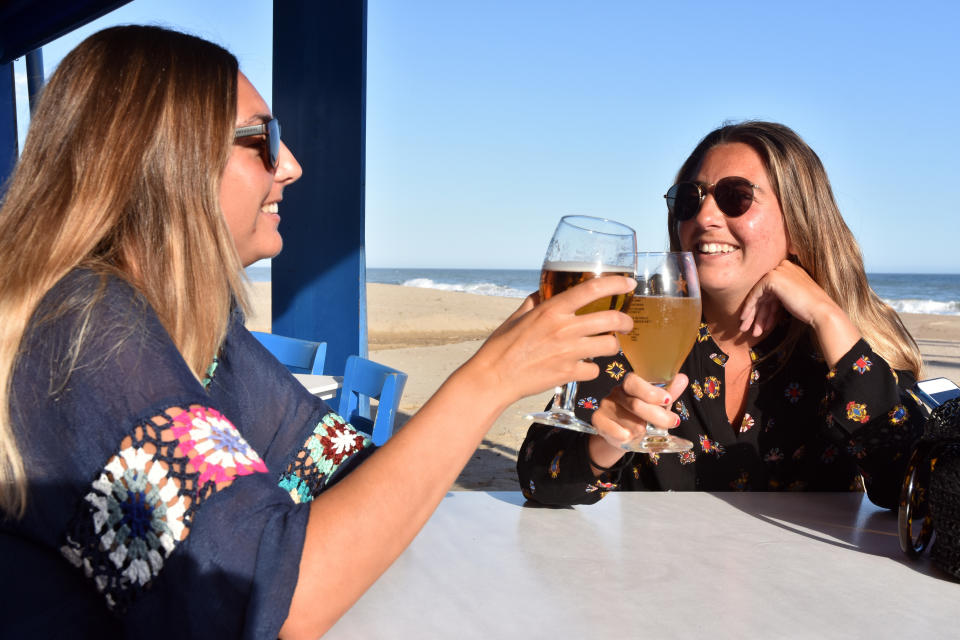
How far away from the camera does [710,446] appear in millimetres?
2088

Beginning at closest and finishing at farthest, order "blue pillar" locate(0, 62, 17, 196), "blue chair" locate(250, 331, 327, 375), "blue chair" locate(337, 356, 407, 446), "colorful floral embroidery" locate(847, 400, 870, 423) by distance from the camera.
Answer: "colorful floral embroidery" locate(847, 400, 870, 423)
"blue chair" locate(337, 356, 407, 446)
"blue chair" locate(250, 331, 327, 375)
"blue pillar" locate(0, 62, 17, 196)

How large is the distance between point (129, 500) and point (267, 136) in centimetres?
75

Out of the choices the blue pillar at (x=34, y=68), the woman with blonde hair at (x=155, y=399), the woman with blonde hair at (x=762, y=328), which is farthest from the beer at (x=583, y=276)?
the blue pillar at (x=34, y=68)

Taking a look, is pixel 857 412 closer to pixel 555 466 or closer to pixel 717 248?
pixel 717 248

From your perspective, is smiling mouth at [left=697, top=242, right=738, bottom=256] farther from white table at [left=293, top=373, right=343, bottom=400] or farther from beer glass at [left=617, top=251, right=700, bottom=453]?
white table at [left=293, top=373, right=343, bottom=400]

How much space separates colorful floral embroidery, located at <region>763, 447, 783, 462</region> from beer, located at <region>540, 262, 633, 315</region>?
109cm

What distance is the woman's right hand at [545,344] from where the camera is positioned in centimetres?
102

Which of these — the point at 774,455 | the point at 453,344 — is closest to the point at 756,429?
the point at 774,455

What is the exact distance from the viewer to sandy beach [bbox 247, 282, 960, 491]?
6.16m

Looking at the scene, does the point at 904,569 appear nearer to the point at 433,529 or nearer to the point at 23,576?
the point at 433,529

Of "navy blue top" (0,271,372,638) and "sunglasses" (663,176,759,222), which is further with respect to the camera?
"sunglasses" (663,176,759,222)

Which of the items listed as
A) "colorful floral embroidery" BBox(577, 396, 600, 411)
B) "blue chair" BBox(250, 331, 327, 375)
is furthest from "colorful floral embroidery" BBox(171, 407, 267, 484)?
"blue chair" BBox(250, 331, 327, 375)

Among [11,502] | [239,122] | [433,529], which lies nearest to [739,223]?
[433,529]

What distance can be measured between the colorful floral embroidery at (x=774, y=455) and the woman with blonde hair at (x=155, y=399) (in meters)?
1.21
